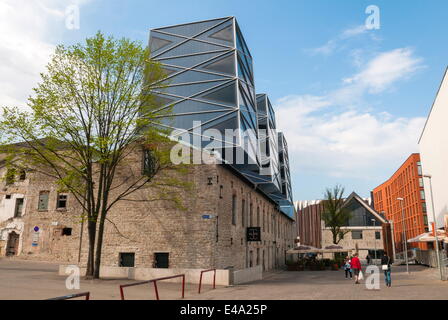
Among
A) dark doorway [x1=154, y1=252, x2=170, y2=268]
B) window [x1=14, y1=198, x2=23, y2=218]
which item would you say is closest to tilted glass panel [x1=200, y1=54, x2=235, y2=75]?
dark doorway [x1=154, y1=252, x2=170, y2=268]

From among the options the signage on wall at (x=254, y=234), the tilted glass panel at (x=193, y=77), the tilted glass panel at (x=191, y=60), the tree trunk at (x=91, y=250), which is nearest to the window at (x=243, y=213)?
the signage on wall at (x=254, y=234)

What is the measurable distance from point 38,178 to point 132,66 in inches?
534

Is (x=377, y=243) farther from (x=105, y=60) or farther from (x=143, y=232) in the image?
(x=105, y=60)

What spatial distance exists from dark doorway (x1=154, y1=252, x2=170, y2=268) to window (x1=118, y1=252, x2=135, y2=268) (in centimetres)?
154

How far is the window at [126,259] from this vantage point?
21125 millimetres

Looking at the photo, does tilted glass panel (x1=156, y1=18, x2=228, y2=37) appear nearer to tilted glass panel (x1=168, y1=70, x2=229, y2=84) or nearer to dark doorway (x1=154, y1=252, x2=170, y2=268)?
tilted glass panel (x1=168, y1=70, x2=229, y2=84)

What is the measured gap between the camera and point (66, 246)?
922 inches

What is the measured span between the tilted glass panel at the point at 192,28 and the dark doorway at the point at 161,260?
27.3 metres

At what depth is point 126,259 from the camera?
21281 mm

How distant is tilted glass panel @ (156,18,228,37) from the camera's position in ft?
128

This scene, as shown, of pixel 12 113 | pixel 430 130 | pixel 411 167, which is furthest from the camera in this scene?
pixel 411 167

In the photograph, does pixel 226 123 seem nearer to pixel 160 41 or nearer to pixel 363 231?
pixel 160 41

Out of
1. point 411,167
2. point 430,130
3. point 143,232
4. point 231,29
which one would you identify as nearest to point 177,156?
point 143,232

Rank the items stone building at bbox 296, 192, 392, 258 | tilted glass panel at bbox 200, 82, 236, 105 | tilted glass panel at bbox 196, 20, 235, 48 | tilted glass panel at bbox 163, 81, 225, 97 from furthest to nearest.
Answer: stone building at bbox 296, 192, 392, 258 → tilted glass panel at bbox 196, 20, 235, 48 → tilted glass panel at bbox 163, 81, 225, 97 → tilted glass panel at bbox 200, 82, 236, 105
